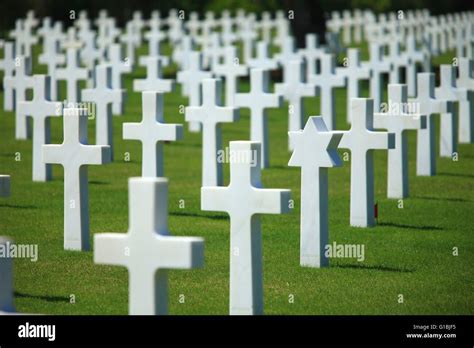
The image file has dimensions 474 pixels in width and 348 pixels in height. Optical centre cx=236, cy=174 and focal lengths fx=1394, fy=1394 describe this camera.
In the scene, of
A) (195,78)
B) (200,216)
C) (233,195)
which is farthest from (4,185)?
(195,78)

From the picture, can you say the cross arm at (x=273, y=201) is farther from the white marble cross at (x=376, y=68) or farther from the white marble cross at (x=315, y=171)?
the white marble cross at (x=376, y=68)

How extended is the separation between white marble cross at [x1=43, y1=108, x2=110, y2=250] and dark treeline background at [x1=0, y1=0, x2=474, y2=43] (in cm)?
2354

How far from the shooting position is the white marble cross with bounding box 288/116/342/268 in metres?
11.4

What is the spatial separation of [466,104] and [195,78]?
467cm

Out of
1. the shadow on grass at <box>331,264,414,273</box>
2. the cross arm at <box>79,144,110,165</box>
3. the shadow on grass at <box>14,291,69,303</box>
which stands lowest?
the shadow on grass at <box>14,291,69,303</box>

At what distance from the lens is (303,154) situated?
37.6 feet

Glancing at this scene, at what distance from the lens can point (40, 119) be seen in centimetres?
1716

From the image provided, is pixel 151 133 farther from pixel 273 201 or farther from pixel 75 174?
pixel 273 201

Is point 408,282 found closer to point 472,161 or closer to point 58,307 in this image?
point 58,307

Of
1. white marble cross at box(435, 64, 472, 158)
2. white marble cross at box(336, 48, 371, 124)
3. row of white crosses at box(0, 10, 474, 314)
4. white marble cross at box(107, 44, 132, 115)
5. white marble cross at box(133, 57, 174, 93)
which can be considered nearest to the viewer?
row of white crosses at box(0, 10, 474, 314)

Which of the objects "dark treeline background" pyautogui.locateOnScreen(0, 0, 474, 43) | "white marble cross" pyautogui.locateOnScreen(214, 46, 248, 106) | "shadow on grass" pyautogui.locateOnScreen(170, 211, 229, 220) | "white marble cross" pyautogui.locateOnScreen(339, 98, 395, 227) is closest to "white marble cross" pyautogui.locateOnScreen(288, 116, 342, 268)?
"white marble cross" pyautogui.locateOnScreen(339, 98, 395, 227)

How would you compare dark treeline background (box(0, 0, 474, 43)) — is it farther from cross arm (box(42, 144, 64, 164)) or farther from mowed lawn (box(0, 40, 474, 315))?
cross arm (box(42, 144, 64, 164))

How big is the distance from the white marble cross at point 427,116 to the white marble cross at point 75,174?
660cm

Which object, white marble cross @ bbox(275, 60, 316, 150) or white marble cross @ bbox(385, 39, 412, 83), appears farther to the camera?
A: white marble cross @ bbox(385, 39, 412, 83)
